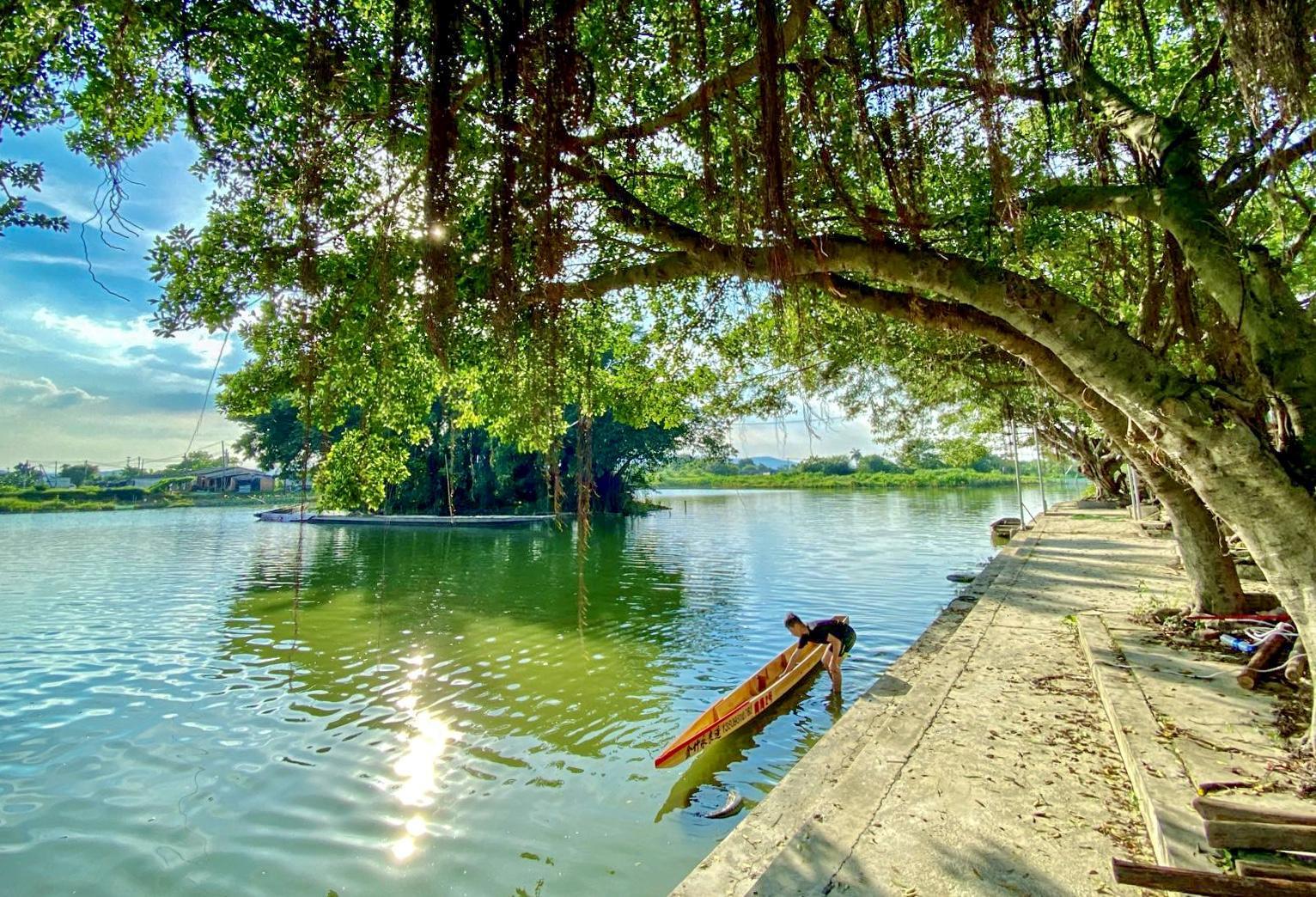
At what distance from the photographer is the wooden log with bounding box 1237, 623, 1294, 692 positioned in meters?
4.87

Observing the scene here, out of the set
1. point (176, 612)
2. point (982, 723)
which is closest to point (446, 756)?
point (982, 723)

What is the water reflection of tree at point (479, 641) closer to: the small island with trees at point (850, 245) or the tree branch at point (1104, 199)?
Answer: the small island with trees at point (850, 245)

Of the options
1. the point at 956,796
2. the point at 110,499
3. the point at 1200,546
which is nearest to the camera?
the point at 956,796

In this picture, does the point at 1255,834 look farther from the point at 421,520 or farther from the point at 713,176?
the point at 421,520

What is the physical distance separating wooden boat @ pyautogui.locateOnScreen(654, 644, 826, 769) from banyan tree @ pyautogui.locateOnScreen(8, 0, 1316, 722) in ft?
11.5

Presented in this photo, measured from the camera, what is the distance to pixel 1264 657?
4.92 metres

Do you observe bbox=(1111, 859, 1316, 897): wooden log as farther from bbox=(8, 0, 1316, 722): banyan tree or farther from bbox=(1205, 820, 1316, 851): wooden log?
bbox=(8, 0, 1316, 722): banyan tree

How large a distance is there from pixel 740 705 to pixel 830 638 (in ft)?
6.84

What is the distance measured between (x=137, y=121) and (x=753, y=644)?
9.79 metres

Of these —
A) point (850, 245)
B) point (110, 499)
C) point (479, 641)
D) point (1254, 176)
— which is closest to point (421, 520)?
point (479, 641)

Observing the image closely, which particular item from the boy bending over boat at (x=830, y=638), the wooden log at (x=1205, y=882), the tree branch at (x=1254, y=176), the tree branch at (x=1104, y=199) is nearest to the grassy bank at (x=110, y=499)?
the boy bending over boat at (x=830, y=638)

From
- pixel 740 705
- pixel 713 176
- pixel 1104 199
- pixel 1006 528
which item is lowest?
pixel 740 705

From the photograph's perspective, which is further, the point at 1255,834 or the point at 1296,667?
the point at 1296,667

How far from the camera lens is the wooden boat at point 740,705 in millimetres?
5848
